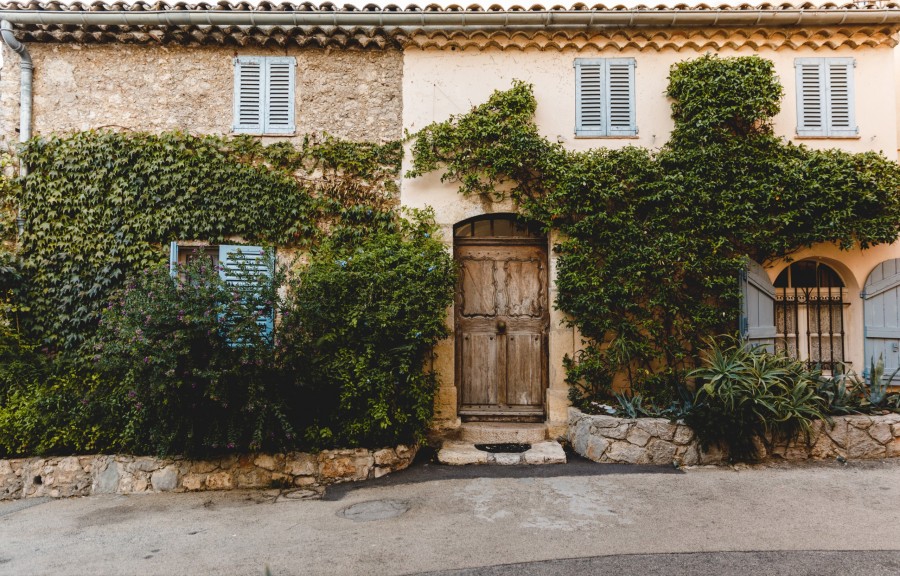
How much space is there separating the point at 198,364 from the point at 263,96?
393 centimetres

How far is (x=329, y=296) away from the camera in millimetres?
5594

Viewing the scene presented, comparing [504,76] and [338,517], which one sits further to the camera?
[504,76]

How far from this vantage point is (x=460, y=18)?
21.7 ft

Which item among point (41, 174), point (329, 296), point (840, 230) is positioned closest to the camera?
point (329, 296)

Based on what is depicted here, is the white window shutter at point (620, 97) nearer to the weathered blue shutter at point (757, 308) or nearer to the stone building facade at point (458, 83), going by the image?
the stone building facade at point (458, 83)

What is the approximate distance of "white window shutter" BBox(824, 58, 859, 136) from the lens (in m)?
6.82

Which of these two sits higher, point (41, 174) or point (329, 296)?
point (41, 174)

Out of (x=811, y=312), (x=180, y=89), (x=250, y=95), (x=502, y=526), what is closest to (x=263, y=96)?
(x=250, y=95)

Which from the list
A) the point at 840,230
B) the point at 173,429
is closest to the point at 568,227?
the point at 840,230

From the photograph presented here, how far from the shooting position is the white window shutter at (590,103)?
272 inches

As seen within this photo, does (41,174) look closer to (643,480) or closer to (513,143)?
(513,143)

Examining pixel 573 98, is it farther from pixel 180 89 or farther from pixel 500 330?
pixel 180 89

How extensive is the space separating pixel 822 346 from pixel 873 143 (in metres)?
2.82

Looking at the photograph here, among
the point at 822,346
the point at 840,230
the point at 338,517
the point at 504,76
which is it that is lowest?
the point at 338,517
